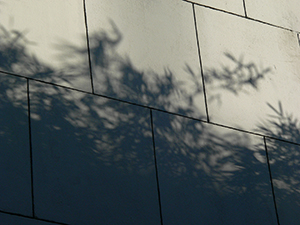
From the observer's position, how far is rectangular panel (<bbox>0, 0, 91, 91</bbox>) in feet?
20.0

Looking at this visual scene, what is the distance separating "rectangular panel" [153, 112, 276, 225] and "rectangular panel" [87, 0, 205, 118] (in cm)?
28

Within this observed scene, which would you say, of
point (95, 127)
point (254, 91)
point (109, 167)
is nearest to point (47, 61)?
point (95, 127)

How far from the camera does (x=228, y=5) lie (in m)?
7.58

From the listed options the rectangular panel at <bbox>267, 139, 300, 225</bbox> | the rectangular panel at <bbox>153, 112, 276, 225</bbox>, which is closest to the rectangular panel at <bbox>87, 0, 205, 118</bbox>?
the rectangular panel at <bbox>153, 112, 276, 225</bbox>

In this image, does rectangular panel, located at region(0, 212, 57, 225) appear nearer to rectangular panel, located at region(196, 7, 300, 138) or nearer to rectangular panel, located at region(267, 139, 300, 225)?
rectangular panel, located at region(196, 7, 300, 138)

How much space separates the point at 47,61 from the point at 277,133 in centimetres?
269

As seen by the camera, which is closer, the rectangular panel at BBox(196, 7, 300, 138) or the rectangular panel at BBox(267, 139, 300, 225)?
the rectangular panel at BBox(267, 139, 300, 225)

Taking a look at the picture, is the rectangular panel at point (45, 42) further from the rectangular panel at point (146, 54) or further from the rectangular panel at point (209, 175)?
the rectangular panel at point (209, 175)

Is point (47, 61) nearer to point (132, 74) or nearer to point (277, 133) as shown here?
point (132, 74)

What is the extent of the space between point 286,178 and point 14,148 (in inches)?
117

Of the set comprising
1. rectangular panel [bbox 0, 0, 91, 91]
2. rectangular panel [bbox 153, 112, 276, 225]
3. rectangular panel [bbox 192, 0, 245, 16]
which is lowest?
rectangular panel [bbox 153, 112, 276, 225]

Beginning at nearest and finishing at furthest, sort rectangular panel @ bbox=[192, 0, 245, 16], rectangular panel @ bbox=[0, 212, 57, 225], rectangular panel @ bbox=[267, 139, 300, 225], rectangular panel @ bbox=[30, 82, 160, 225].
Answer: rectangular panel @ bbox=[0, 212, 57, 225], rectangular panel @ bbox=[30, 82, 160, 225], rectangular panel @ bbox=[267, 139, 300, 225], rectangular panel @ bbox=[192, 0, 245, 16]

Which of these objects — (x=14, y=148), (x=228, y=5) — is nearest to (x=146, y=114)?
(x=14, y=148)

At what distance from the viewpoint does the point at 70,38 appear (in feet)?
21.1
